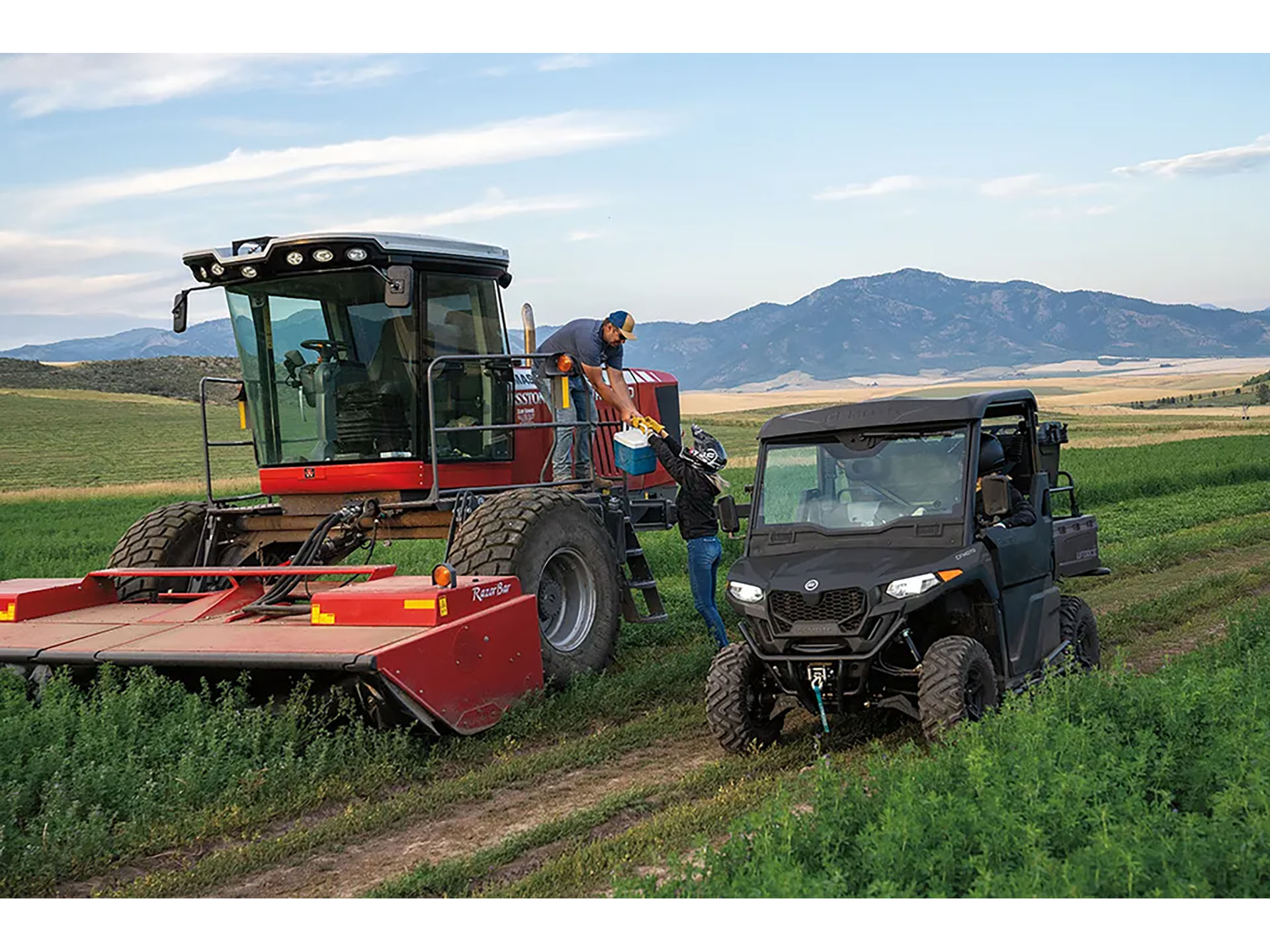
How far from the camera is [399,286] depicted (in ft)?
28.8

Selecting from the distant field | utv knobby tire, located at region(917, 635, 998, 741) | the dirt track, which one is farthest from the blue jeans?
the distant field

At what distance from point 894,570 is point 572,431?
4013mm

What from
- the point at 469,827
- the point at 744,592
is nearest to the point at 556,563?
the point at 744,592

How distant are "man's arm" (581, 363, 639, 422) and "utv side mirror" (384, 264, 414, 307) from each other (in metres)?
1.97

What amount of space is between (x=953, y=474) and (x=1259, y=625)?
3182 mm

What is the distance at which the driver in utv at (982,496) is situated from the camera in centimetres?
764

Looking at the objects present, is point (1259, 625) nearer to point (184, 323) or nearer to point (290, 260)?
point (290, 260)

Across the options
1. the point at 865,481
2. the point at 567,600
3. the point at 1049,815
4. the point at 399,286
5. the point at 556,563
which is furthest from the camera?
the point at 567,600

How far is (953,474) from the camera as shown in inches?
302

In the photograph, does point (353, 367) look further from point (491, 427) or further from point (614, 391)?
point (614, 391)

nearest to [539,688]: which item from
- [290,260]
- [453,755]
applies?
[453,755]

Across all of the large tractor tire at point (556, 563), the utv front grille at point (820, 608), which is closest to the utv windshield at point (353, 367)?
the large tractor tire at point (556, 563)

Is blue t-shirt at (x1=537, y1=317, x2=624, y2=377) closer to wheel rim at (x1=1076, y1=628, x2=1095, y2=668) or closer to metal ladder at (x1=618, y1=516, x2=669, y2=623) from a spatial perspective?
metal ladder at (x1=618, y1=516, x2=669, y2=623)

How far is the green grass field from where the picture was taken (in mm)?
5145
